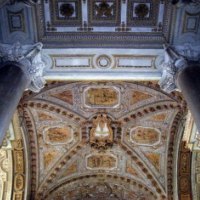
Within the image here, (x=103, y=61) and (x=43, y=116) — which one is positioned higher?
(x=43, y=116)

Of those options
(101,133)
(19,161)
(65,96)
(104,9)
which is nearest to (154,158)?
(101,133)

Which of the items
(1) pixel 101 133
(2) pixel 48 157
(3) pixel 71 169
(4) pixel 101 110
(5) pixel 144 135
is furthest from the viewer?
(3) pixel 71 169

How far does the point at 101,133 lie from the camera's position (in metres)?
13.1

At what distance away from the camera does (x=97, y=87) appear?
11836 millimetres

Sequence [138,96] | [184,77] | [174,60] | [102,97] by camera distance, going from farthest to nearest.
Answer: [102,97] < [138,96] < [174,60] < [184,77]

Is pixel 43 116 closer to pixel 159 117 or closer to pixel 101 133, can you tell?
pixel 101 133

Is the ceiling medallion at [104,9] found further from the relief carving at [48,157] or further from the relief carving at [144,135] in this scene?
the relief carving at [48,157]

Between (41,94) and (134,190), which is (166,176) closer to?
(134,190)

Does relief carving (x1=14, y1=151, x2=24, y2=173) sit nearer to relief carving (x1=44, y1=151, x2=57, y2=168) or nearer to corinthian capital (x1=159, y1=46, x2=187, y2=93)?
relief carving (x1=44, y1=151, x2=57, y2=168)

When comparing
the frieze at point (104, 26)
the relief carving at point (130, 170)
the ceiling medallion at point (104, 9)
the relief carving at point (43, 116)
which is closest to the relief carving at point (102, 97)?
the relief carving at point (43, 116)

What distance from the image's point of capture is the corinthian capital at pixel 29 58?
737 cm

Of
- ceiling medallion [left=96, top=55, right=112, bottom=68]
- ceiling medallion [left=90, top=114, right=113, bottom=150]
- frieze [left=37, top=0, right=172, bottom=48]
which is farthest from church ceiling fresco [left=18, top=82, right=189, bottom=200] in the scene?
frieze [left=37, top=0, right=172, bottom=48]

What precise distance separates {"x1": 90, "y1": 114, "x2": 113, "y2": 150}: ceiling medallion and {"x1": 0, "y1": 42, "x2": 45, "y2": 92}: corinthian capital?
4.86m

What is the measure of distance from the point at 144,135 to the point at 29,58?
23.0 feet
